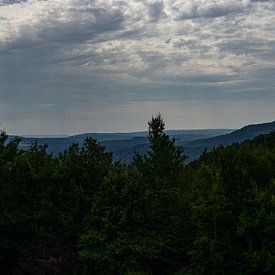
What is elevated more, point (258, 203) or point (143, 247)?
point (258, 203)

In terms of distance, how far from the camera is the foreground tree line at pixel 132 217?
27.7 meters

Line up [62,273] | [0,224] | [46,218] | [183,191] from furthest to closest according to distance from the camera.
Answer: [183,191] → [46,218] → [0,224] → [62,273]

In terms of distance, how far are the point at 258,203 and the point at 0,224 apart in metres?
15.7

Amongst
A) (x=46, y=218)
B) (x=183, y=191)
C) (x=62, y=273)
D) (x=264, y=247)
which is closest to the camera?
(x=264, y=247)

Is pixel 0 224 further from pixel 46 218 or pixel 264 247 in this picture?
pixel 264 247

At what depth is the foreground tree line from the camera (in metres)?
27.7

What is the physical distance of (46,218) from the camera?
33594 millimetres

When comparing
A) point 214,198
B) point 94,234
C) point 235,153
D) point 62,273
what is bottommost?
point 62,273

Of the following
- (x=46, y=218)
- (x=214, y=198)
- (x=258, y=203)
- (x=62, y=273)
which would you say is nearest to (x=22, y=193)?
(x=46, y=218)

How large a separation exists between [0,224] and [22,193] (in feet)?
12.2

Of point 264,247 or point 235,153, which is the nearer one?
point 264,247

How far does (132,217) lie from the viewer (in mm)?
29516

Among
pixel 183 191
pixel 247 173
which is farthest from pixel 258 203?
pixel 183 191

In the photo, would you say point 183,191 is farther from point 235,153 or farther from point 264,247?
point 264,247
